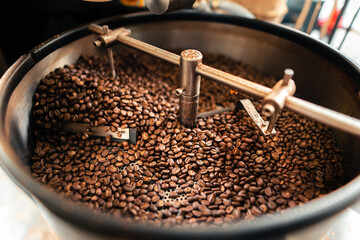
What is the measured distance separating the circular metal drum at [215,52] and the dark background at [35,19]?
0.89 ft

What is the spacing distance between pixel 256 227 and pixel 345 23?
303 centimetres

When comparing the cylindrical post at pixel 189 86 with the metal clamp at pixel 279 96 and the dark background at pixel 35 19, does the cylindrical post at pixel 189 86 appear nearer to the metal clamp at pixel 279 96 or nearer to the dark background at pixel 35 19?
the metal clamp at pixel 279 96

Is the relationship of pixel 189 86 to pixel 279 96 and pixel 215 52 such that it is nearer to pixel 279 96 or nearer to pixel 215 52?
pixel 279 96

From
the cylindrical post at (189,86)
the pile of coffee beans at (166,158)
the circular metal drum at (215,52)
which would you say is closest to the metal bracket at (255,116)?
the pile of coffee beans at (166,158)

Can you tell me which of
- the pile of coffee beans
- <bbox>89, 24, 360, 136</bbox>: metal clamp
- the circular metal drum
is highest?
Answer: <bbox>89, 24, 360, 136</bbox>: metal clamp

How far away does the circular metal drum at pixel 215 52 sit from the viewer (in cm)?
64

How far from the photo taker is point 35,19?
5.17 ft

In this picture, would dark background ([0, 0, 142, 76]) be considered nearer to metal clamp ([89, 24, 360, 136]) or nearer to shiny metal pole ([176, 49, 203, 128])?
metal clamp ([89, 24, 360, 136])

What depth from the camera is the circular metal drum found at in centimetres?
64

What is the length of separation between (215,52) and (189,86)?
0.83m

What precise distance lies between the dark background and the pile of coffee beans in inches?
15.6

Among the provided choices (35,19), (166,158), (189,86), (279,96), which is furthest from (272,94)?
(35,19)

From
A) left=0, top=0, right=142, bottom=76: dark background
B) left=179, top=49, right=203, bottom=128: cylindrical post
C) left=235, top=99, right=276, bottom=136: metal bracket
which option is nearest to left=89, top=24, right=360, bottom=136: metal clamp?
left=179, top=49, right=203, bottom=128: cylindrical post

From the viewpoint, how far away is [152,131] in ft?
4.27
